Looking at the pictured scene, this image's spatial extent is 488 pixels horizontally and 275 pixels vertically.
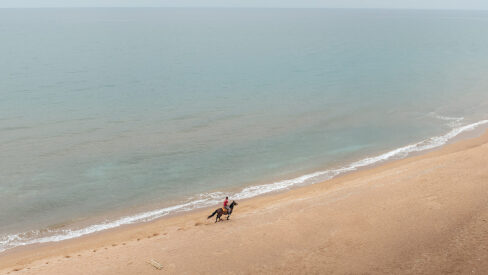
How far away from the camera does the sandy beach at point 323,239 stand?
53.2 feet

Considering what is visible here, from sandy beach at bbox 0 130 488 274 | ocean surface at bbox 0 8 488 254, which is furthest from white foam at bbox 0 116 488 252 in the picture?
sandy beach at bbox 0 130 488 274

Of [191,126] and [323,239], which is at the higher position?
[191,126]

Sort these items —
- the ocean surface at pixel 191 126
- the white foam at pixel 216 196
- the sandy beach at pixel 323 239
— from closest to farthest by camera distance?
the sandy beach at pixel 323 239 → the white foam at pixel 216 196 → the ocean surface at pixel 191 126

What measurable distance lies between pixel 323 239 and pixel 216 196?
11628 millimetres

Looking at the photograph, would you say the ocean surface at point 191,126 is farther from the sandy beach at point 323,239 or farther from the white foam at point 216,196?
the sandy beach at point 323,239

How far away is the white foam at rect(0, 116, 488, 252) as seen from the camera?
23038 mm

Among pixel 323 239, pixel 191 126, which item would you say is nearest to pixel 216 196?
pixel 323 239

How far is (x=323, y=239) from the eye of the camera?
18.0m

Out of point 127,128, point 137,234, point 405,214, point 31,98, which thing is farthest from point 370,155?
point 31,98

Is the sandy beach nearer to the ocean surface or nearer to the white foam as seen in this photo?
the white foam

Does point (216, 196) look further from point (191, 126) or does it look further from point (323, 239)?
point (191, 126)

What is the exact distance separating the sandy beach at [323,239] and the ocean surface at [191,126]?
4606 millimetres

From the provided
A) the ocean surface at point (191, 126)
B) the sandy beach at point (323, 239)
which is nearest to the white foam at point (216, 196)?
the ocean surface at point (191, 126)

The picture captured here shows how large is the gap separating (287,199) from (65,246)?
13.4 metres
